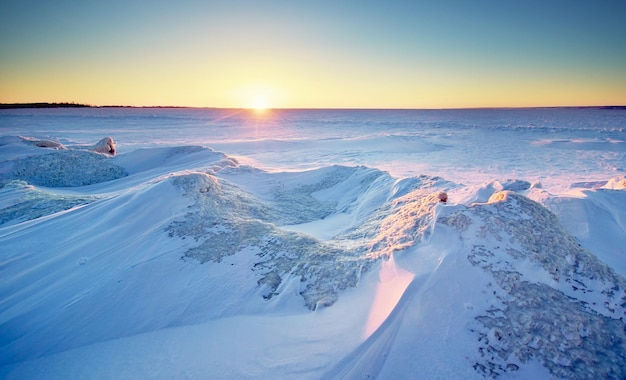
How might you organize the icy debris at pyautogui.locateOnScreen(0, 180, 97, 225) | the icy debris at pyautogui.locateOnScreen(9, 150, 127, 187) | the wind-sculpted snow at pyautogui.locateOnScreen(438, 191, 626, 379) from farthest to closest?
the icy debris at pyautogui.locateOnScreen(9, 150, 127, 187) → the icy debris at pyautogui.locateOnScreen(0, 180, 97, 225) → the wind-sculpted snow at pyautogui.locateOnScreen(438, 191, 626, 379)

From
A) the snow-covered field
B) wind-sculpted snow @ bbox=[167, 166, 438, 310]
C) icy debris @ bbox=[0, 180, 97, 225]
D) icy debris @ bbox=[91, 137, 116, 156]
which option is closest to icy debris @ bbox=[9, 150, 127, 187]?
icy debris @ bbox=[0, 180, 97, 225]

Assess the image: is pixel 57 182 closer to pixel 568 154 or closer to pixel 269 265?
pixel 269 265

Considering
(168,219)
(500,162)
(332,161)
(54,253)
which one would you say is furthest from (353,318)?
(500,162)

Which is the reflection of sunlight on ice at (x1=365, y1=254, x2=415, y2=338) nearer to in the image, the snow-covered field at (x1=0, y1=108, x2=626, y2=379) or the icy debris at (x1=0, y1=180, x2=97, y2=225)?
the snow-covered field at (x1=0, y1=108, x2=626, y2=379)

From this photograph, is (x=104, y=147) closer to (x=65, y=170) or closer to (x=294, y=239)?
(x=65, y=170)

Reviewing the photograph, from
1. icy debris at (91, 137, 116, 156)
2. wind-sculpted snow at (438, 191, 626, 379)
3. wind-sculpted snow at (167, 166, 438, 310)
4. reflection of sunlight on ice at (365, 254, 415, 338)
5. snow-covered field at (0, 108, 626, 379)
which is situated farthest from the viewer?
icy debris at (91, 137, 116, 156)

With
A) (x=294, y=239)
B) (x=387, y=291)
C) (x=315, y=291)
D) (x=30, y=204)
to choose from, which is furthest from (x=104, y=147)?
(x=387, y=291)
